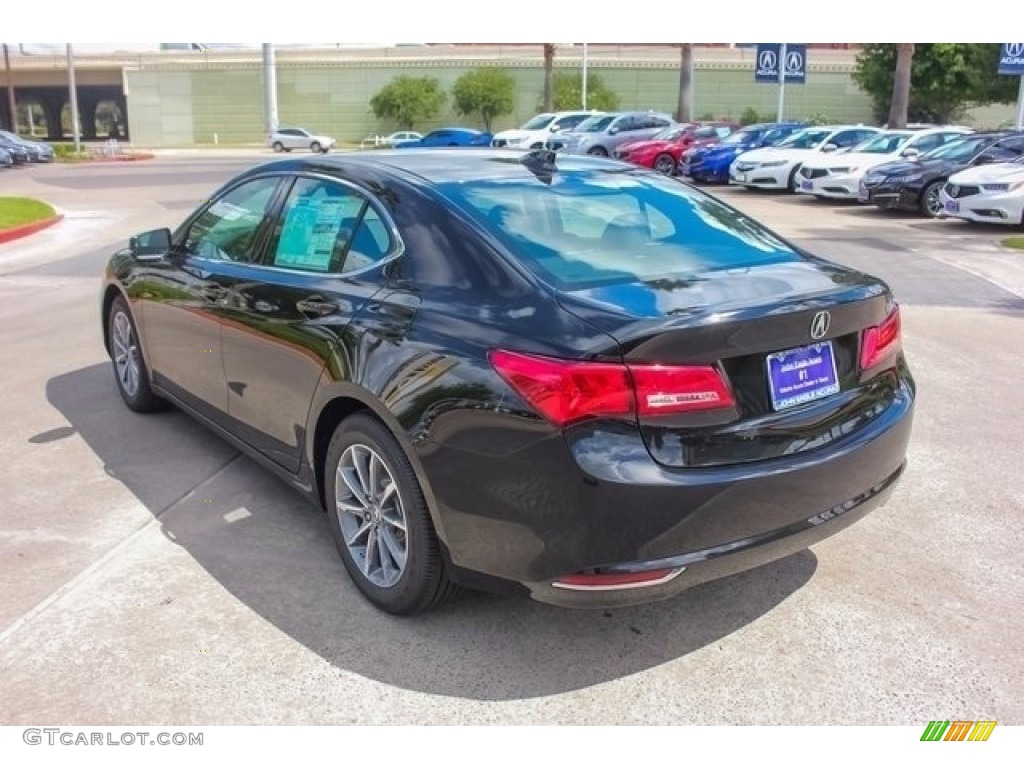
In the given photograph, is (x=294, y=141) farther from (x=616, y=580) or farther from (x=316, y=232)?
(x=616, y=580)

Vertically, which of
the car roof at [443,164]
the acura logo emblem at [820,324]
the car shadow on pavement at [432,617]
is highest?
the car roof at [443,164]

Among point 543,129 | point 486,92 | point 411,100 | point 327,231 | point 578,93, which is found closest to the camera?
point 327,231

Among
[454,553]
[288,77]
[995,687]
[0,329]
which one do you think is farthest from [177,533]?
[288,77]

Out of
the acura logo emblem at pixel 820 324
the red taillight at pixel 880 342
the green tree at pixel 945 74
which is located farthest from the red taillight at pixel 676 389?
the green tree at pixel 945 74

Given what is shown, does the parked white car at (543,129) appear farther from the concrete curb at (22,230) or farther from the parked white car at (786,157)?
the concrete curb at (22,230)

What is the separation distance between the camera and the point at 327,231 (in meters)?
3.76

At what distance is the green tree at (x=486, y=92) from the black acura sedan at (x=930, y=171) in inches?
2035

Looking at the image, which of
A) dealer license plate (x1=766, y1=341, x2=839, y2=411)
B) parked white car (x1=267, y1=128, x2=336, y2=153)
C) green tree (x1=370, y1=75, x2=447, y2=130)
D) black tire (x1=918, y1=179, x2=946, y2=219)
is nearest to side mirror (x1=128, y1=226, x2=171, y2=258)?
dealer license plate (x1=766, y1=341, x2=839, y2=411)

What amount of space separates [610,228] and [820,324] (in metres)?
0.97

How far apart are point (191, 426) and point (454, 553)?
302 cm

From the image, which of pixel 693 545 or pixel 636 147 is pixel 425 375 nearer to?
pixel 693 545

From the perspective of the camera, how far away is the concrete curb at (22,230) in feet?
46.8

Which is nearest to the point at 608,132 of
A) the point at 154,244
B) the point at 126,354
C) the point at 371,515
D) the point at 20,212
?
the point at 20,212

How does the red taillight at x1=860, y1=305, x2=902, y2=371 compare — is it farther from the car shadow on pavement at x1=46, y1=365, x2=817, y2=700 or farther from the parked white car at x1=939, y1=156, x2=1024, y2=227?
the parked white car at x1=939, y1=156, x2=1024, y2=227
